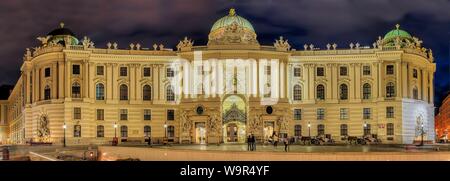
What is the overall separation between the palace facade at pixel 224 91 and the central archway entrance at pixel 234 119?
0.13m

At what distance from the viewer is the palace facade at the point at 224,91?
309 ft

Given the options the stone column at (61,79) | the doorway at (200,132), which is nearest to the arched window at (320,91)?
the doorway at (200,132)

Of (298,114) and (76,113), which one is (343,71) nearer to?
(298,114)

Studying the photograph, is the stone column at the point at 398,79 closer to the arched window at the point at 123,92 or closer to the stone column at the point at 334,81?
the stone column at the point at 334,81

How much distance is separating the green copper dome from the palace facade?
0.24 m

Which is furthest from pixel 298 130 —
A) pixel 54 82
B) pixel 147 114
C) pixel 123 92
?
pixel 54 82

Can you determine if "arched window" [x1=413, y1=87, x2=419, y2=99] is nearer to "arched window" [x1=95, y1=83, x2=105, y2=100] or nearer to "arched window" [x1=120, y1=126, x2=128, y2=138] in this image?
"arched window" [x1=120, y1=126, x2=128, y2=138]

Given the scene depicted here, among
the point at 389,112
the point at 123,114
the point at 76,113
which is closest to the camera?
the point at 76,113

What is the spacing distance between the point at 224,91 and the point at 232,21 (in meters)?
10.6

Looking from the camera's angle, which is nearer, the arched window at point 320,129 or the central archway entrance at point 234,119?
the central archway entrance at point 234,119

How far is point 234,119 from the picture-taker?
3720 inches

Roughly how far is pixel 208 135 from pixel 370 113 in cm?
2200
